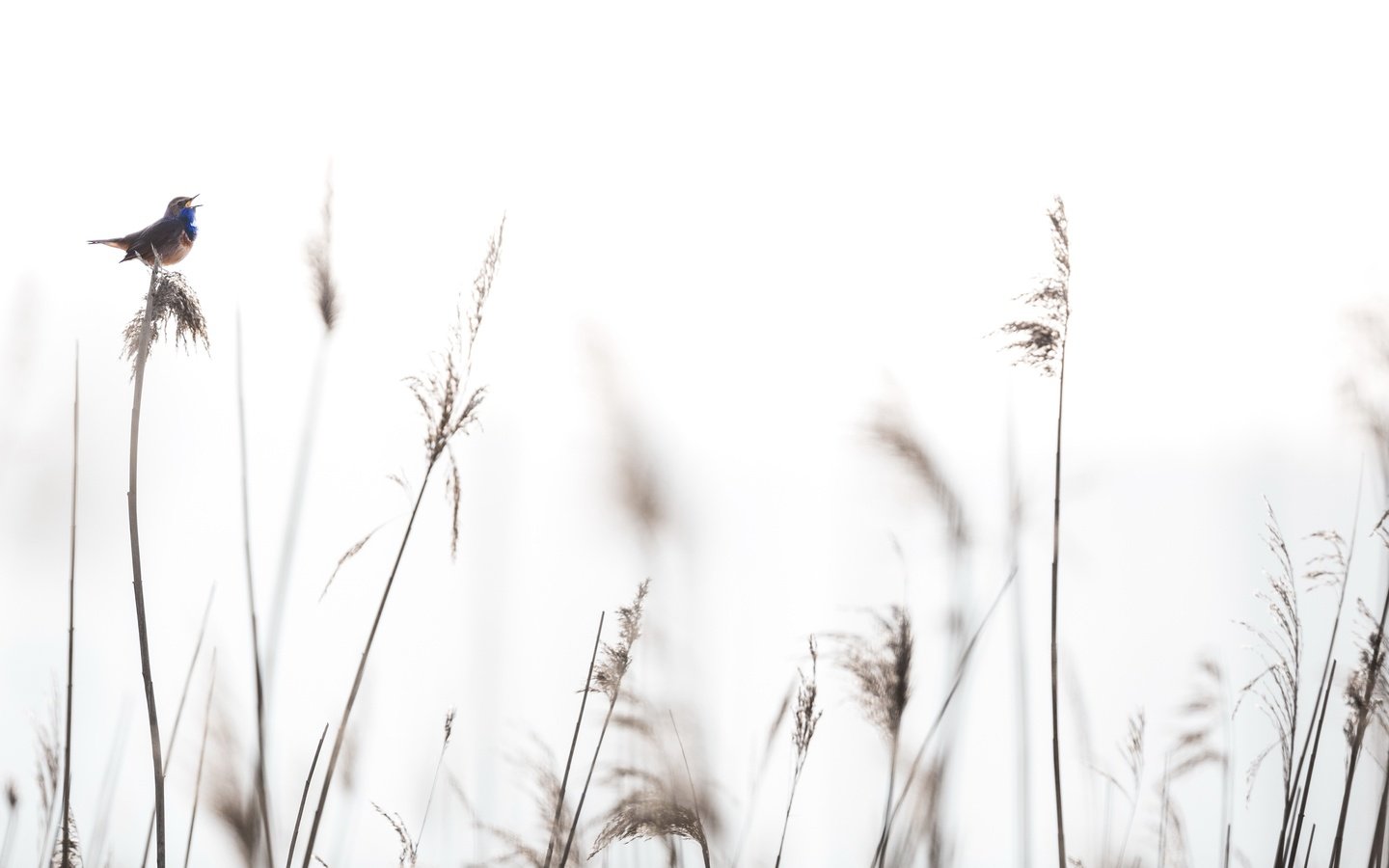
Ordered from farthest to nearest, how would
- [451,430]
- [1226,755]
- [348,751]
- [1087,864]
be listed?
[1226,755]
[1087,864]
[348,751]
[451,430]

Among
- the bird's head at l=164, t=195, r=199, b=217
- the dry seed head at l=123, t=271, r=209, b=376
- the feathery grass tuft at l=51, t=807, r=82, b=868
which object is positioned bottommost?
the feathery grass tuft at l=51, t=807, r=82, b=868

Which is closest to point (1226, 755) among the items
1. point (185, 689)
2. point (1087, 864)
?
point (1087, 864)

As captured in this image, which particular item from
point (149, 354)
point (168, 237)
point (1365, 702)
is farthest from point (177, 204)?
point (1365, 702)

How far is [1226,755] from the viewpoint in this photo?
2.72 m

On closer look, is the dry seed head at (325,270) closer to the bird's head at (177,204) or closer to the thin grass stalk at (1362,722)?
the bird's head at (177,204)

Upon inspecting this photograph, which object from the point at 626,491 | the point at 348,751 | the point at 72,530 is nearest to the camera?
the point at 72,530

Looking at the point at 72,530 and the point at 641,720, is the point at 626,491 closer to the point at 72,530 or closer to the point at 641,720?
the point at 641,720

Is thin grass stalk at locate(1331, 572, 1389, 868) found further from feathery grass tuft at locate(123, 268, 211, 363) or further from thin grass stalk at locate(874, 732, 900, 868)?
feathery grass tuft at locate(123, 268, 211, 363)

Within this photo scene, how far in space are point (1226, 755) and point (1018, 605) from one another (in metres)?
1.10

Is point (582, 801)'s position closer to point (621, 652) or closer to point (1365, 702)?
point (621, 652)

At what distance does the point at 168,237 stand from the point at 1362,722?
231 centimetres

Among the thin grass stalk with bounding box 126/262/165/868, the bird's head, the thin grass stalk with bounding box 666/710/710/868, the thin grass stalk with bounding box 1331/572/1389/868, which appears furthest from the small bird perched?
the thin grass stalk with bounding box 1331/572/1389/868

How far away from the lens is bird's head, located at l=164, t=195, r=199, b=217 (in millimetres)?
2174

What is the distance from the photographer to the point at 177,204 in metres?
2.23
